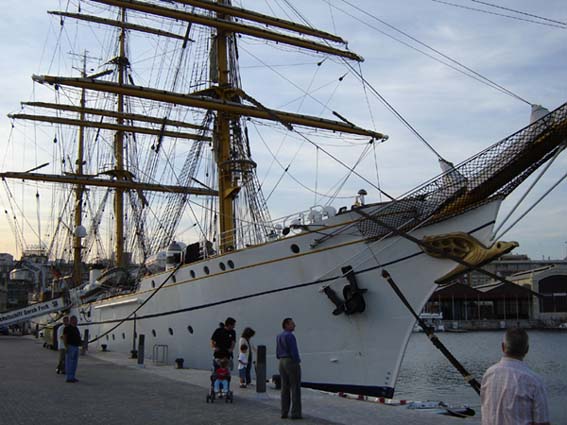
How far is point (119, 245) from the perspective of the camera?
33.8 metres

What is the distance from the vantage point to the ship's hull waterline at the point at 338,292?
513 inches

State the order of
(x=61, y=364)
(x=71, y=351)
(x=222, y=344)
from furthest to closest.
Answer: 1. (x=61, y=364)
2. (x=71, y=351)
3. (x=222, y=344)

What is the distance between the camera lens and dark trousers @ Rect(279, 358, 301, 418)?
8.43 meters

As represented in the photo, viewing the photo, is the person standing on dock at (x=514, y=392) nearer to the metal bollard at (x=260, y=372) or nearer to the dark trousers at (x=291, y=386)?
the dark trousers at (x=291, y=386)

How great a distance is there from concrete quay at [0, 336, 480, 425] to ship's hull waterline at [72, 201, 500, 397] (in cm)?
197

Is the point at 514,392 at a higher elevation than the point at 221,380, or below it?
higher

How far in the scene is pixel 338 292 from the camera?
539 inches

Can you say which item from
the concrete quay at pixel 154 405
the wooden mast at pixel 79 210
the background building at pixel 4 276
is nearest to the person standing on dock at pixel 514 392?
the concrete quay at pixel 154 405

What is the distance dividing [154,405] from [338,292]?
533 centimetres

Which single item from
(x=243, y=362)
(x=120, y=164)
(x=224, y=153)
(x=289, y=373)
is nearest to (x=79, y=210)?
(x=120, y=164)

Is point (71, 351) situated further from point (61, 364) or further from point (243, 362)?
point (243, 362)

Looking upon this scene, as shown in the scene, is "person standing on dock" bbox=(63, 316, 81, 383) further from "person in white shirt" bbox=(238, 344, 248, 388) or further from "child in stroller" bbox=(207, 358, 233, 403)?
"child in stroller" bbox=(207, 358, 233, 403)

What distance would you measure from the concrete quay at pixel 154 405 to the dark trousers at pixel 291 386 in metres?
0.21

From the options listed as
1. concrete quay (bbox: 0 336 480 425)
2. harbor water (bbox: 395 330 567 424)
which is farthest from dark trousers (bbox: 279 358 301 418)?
harbor water (bbox: 395 330 567 424)
